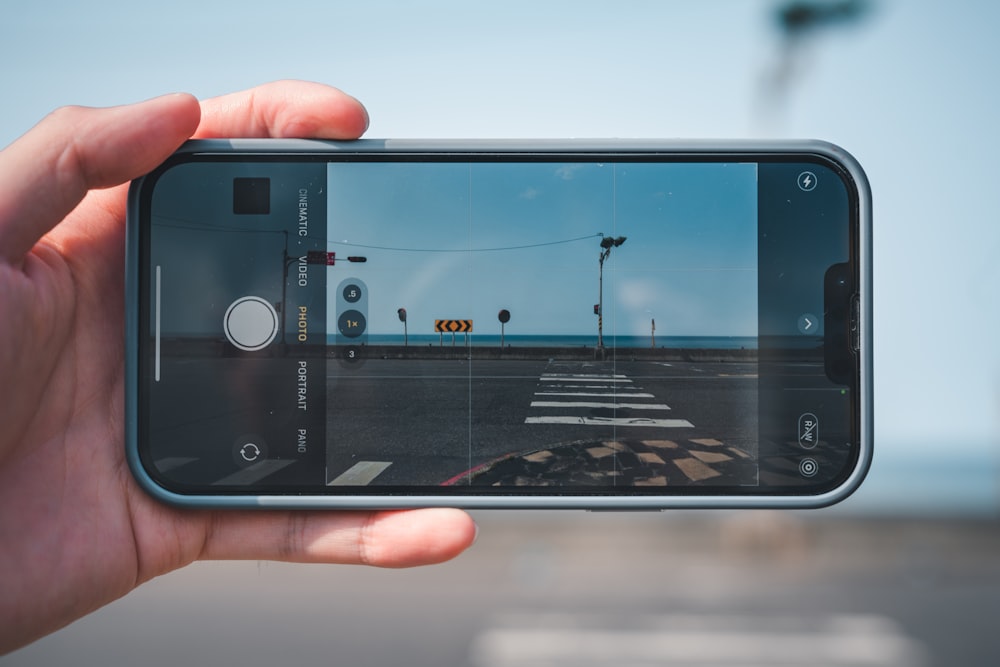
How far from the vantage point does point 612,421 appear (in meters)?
1.73

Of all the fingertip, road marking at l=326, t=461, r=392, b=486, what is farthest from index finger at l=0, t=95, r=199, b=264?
the fingertip

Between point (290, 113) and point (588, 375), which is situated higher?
point (290, 113)

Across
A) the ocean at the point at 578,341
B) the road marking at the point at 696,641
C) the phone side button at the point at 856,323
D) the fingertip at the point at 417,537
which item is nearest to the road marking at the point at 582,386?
the ocean at the point at 578,341

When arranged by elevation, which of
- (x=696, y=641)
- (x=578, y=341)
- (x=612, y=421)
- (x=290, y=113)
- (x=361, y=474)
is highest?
(x=290, y=113)

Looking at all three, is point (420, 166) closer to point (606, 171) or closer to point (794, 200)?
point (606, 171)

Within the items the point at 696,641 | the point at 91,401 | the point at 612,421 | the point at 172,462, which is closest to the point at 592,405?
the point at 612,421

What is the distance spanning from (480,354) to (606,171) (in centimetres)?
72

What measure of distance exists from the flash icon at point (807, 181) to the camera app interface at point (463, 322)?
0.12 feet

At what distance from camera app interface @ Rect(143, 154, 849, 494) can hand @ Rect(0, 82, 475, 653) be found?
145mm

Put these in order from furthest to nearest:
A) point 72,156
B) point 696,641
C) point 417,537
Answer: point 696,641
point 417,537
point 72,156

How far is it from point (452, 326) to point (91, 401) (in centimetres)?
122

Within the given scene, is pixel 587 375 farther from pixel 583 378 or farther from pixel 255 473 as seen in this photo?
pixel 255 473

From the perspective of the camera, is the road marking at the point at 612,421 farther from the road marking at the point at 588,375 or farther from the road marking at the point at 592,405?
the road marking at the point at 588,375

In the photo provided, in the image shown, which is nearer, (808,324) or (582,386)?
Result: (582,386)
